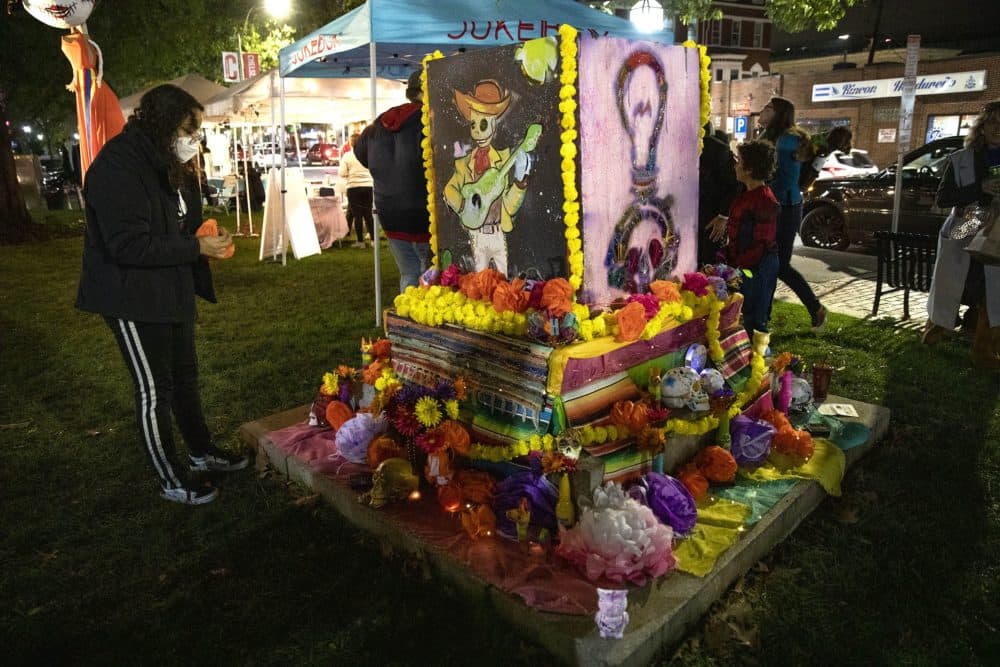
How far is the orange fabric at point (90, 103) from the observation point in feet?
17.7

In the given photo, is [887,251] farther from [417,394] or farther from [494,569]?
[494,569]

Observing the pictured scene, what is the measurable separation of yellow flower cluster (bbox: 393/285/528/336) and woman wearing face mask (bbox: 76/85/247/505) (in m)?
1.01

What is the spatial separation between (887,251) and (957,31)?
35132 mm

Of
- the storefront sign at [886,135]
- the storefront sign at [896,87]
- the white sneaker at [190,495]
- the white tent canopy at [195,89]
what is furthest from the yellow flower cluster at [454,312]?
the storefront sign at [886,135]

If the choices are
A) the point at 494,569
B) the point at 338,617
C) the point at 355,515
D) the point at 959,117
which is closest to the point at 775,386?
the point at 494,569

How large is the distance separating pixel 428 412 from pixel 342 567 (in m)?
0.81

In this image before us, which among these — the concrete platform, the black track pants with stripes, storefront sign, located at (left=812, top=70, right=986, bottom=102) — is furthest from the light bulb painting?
storefront sign, located at (left=812, top=70, right=986, bottom=102)

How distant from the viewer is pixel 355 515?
347 cm

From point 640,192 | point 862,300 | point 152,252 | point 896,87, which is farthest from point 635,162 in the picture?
point 896,87

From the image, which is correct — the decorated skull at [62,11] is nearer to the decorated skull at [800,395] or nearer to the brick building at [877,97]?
the decorated skull at [800,395]

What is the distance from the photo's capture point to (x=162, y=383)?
3508 millimetres

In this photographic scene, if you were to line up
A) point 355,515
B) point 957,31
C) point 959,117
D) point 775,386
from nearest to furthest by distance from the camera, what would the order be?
point 355,515
point 775,386
point 959,117
point 957,31

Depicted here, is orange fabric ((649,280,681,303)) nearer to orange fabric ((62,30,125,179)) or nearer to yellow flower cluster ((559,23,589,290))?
yellow flower cluster ((559,23,589,290))

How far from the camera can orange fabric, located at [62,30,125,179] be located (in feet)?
17.7
